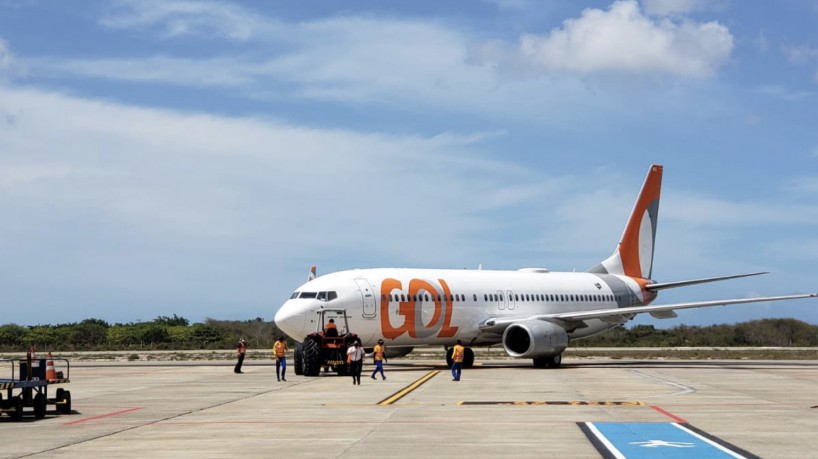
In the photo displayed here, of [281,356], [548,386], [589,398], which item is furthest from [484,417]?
[281,356]

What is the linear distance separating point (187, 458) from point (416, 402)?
35.4 ft

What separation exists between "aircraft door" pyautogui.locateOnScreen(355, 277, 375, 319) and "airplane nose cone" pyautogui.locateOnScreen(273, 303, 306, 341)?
2.59 metres

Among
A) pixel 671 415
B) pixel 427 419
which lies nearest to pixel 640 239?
pixel 671 415

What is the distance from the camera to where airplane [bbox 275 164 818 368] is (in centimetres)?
4222

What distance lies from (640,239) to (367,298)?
21285 millimetres

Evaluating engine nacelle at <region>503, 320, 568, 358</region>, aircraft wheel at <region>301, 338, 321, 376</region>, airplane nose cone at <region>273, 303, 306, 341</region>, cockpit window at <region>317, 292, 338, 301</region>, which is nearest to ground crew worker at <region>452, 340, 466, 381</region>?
aircraft wheel at <region>301, 338, 321, 376</region>

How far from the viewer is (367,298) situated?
42656mm

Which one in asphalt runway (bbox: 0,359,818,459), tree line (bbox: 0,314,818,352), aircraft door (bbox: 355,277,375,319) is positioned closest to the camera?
asphalt runway (bbox: 0,359,818,459)

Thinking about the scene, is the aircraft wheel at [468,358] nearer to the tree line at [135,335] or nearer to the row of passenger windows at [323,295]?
the row of passenger windows at [323,295]

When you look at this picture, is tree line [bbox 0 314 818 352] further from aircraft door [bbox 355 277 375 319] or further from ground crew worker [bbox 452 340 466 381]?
ground crew worker [bbox 452 340 466 381]

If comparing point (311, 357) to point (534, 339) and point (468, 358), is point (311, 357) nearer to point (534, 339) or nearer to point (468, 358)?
point (468, 358)

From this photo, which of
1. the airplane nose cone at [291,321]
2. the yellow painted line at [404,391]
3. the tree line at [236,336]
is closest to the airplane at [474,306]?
the airplane nose cone at [291,321]

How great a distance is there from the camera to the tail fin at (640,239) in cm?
5778

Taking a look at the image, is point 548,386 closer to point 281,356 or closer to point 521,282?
point 281,356
